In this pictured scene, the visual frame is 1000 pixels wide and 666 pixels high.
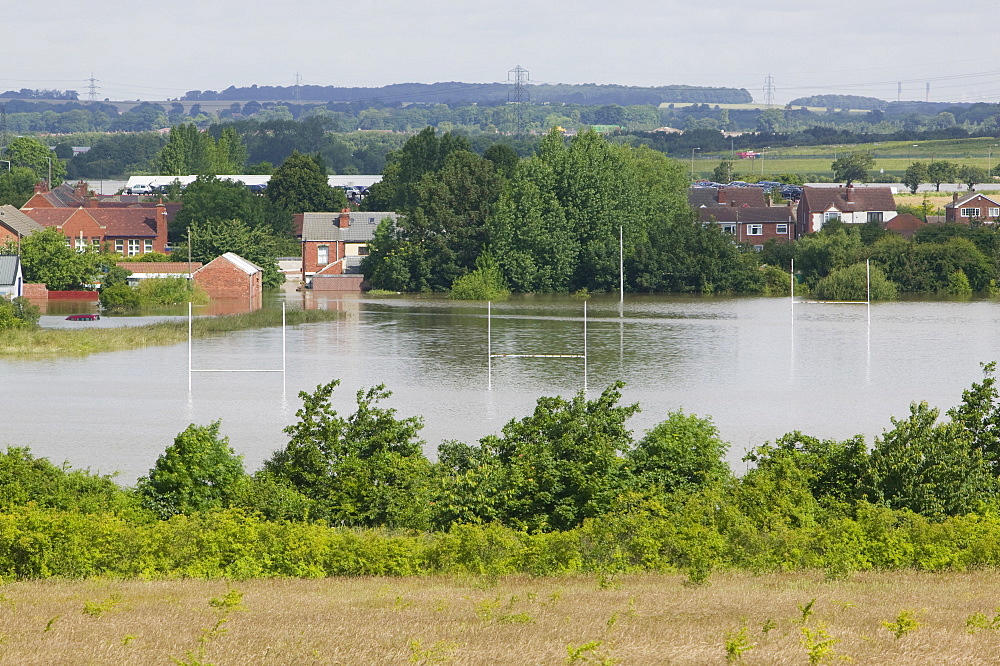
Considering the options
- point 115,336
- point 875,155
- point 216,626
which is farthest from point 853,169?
point 216,626

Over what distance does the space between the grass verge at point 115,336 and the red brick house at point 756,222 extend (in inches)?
1737

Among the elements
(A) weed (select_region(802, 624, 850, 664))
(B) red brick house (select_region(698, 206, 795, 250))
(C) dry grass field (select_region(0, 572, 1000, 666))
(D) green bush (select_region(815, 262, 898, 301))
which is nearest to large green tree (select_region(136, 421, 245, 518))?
(C) dry grass field (select_region(0, 572, 1000, 666))

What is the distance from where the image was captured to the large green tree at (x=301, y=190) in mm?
90812

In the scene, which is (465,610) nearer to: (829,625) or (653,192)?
(829,625)

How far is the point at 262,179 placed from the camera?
408ft

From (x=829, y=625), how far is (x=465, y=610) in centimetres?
327

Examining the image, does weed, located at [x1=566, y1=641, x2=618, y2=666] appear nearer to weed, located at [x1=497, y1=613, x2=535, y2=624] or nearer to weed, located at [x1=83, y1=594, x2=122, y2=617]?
weed, located at [x1=497, y1=613, x2=535, y2=624]

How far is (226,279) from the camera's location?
62938mm

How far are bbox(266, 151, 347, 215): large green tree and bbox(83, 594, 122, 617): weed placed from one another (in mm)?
79455

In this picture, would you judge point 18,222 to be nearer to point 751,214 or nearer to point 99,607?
point 751,214

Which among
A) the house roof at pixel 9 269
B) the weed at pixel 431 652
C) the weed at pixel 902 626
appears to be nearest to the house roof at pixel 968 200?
the house roof at pixel 9 269

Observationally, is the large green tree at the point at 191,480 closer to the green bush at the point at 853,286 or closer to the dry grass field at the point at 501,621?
the dry grass field at the point at 501,621

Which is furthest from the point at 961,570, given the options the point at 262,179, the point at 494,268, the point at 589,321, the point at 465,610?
the point at 262,179

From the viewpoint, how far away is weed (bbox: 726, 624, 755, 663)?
31.7 feet
